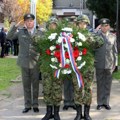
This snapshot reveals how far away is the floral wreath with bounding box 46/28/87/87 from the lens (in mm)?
6113

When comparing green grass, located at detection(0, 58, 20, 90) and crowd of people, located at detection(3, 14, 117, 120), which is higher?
crowd of people, located at detection(3, 14, 117, 120)

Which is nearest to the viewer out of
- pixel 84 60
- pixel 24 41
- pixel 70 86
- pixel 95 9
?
pixel 84 60

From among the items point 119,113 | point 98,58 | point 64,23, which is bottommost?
point 119,113

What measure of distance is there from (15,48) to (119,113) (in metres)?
15.5

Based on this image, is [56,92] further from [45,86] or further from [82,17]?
[82,17]

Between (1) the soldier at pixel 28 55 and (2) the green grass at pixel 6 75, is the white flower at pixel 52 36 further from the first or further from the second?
(2) the green grass at pixel 6 75

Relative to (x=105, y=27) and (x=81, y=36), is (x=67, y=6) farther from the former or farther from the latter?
(x=81, y=36)

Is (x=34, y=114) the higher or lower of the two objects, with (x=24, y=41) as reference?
lower

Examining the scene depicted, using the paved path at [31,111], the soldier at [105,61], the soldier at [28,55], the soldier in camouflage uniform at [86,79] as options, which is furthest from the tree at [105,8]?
the soldier in camouflage uniform at [86,79]

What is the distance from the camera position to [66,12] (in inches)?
2427

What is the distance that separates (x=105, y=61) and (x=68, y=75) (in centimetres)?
106

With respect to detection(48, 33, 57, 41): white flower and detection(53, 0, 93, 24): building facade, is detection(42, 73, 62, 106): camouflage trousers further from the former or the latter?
detection(53, 0, 93, 24): building facade

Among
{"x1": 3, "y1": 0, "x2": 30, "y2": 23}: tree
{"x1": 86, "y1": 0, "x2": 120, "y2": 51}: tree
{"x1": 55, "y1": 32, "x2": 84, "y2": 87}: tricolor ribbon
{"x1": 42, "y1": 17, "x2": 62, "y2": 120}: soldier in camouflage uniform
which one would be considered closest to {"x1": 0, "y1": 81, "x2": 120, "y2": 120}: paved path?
{"x1": 42, "y1": 17, "x2": 62, "y2": 120}: soldier in camouflage uniform

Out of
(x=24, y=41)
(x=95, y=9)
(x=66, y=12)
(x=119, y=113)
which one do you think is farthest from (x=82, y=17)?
(x=66, y=12)
